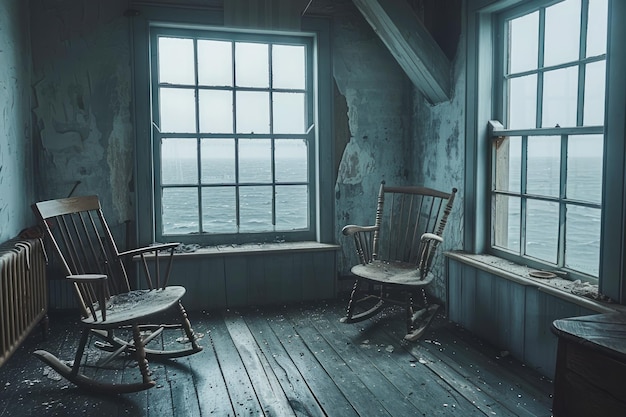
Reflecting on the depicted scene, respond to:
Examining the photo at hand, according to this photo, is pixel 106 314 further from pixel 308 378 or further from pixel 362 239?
pixel 362 239

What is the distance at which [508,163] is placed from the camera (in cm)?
310

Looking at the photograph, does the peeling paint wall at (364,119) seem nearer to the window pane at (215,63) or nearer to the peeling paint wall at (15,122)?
the window pane at (215,63)

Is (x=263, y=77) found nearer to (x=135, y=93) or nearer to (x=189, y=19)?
(x=189, y=19)

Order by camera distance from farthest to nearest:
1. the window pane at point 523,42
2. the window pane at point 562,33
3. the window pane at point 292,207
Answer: the window pane at point 292,207, the window pane at point 523,42, the window pane at point 562,33

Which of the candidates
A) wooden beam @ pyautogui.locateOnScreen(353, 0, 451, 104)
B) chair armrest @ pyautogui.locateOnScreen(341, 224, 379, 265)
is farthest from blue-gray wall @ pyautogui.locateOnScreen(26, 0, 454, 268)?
chair armrest @ pyautogui.locateOnScreen(341, 224, 379, 265)

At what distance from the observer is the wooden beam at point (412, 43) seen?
3.27 metres

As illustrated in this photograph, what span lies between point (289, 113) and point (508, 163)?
1683mm

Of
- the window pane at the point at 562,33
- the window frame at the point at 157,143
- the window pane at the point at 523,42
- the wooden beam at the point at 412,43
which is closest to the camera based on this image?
the window pane at the point at 562,33

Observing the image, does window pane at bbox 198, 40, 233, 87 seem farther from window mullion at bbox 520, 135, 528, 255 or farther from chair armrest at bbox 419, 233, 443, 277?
window mullion at bbox 520, 135, 528, 255

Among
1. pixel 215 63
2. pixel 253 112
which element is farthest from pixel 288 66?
pixel 215 63

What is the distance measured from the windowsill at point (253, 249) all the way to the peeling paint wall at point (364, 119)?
0.24 metres

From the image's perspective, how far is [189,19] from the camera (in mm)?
3578

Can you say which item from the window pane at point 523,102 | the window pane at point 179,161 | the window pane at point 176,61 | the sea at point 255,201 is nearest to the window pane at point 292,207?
the sea at point 255,201

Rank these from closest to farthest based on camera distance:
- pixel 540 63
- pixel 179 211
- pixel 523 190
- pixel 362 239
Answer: pixel 540 63 < pixel 523 190 < pixel 362 239 < pixel 179 211
